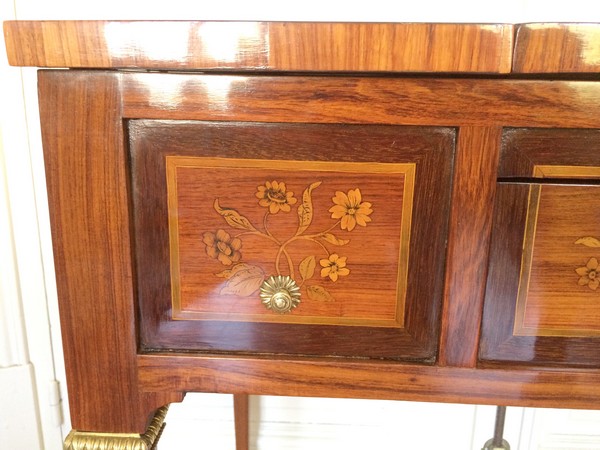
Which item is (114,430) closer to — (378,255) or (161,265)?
(161,265)

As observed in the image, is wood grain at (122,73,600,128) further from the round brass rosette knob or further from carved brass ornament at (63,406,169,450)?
carved brass ornament at (63,406,169,450)

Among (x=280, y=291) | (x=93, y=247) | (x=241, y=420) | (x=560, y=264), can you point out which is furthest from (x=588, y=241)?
(x=241, y=420)

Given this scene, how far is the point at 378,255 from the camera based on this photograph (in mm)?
482

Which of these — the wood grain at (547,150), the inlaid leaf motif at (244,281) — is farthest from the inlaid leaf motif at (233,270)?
the wood grain at (547,150)

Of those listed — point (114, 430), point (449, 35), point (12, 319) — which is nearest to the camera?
point (449, 35)

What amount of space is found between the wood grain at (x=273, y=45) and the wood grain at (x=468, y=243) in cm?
7

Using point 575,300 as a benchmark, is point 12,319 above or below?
below

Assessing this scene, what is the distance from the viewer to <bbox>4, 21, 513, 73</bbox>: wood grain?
41cm

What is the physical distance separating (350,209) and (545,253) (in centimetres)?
18

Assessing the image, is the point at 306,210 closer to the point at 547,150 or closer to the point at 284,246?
the point at 284,246

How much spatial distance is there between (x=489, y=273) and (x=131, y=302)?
1.08 feet

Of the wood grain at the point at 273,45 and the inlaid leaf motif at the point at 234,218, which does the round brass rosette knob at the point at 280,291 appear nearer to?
the inlaid leaf motif at the point at 234,218

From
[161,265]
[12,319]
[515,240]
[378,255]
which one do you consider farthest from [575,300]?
[12,319]

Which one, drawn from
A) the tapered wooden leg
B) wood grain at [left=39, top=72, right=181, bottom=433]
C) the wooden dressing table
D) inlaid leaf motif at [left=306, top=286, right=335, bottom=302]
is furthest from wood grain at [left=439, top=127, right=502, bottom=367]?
the tapered wooden leg
